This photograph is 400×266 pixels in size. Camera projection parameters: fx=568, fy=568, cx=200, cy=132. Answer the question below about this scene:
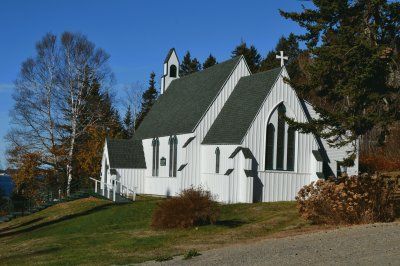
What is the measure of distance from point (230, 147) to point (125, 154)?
12.3 meters

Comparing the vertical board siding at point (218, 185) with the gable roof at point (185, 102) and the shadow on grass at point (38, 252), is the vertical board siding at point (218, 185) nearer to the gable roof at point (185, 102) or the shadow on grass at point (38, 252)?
the gable roof at point (185, 102)

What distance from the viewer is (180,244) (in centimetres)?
1933

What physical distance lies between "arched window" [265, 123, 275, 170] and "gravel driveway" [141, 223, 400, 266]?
1558cm

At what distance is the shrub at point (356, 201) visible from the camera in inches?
739

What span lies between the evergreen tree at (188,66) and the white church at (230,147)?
48662 mm

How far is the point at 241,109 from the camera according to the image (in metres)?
33.7

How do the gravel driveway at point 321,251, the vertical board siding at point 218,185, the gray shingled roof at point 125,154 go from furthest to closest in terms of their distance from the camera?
the gray shingled roof at point 125,154 → the vertical board siding at point 218,185 → the gravel driveway at point 321,251

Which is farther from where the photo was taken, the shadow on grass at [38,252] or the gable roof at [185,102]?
the gable roof at [185,102]

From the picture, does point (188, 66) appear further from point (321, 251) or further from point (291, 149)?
point (321, 251)

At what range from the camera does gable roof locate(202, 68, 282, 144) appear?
32.1 meters

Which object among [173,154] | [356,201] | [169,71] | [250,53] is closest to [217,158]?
[173,154]

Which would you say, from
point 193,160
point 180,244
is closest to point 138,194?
point 193,160

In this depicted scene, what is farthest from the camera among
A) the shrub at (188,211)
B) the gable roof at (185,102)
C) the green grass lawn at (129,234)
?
the gable roof at (185,102)

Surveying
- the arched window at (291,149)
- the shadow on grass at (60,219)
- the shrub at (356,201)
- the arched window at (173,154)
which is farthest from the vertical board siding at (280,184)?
the shrub at (356,201)
